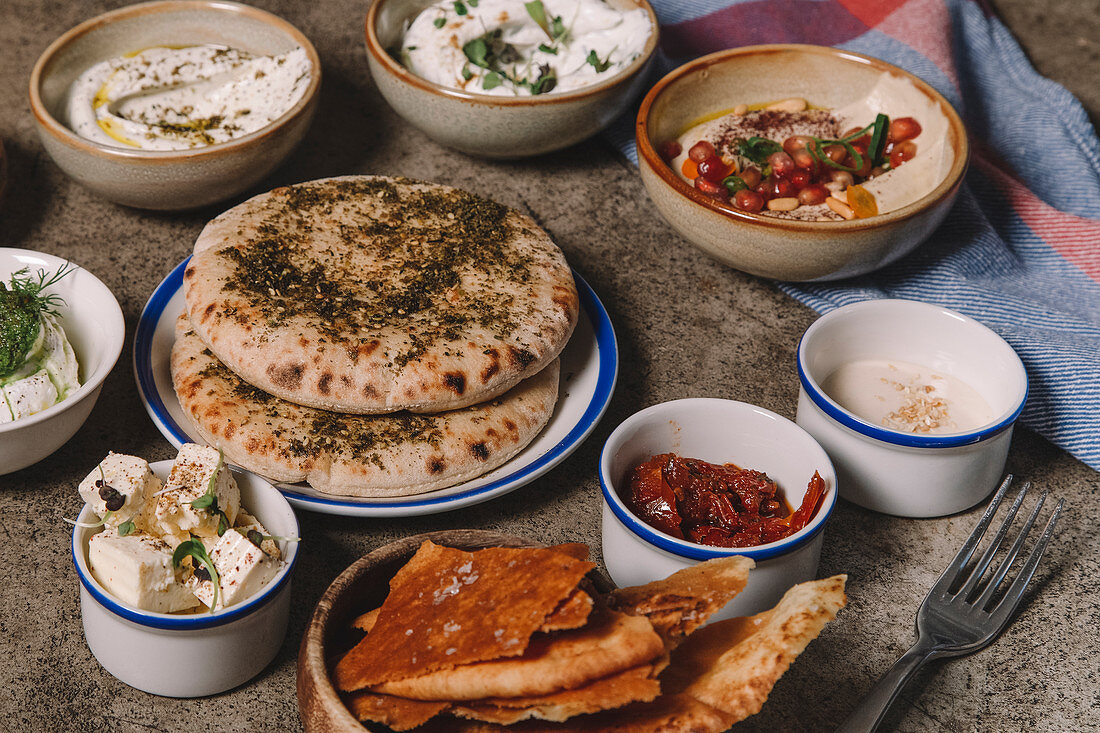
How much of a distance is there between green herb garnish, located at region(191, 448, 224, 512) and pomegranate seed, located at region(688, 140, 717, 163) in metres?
1.79

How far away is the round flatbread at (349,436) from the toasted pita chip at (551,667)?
0.63 metres

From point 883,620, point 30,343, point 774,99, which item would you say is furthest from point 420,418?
point 774,99

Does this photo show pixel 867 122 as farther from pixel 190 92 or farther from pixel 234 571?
pixel 234 571

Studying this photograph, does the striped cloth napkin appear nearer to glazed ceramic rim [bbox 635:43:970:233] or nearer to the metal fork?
glazed ceramic rim [bbox 635:43:970:233]

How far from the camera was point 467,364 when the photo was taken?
7.32 ft

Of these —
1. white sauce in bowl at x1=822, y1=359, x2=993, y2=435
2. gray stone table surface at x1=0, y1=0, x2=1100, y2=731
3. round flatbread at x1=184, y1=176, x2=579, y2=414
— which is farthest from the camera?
white sauce in bowl at x1=822, y1=359, x2=993, y2=435

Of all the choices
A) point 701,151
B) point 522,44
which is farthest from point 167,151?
point 701,151

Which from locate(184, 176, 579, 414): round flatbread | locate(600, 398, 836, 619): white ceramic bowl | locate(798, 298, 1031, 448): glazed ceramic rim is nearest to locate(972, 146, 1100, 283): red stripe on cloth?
locate(798, 298, 1031, 448): glazed ceramic rim

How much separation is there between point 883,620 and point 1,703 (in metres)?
Answer: 1.82

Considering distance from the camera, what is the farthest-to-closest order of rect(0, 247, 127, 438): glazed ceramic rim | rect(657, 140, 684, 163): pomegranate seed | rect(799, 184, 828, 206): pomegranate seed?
1. rect(657, 140, 684, 163): pomegranate seed
2. rect(799, 184, 828, 206): pomegranate seed
3. rect(0, 247, 127, 438): glazed ceramic rim

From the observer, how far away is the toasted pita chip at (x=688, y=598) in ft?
5.44

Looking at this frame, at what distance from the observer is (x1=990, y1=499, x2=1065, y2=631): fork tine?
2.10m

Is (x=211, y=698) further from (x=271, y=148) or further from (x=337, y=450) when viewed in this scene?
(x=271, y=148)

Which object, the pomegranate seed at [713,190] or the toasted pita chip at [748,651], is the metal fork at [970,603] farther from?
the pomegranate seed at [713,190]
